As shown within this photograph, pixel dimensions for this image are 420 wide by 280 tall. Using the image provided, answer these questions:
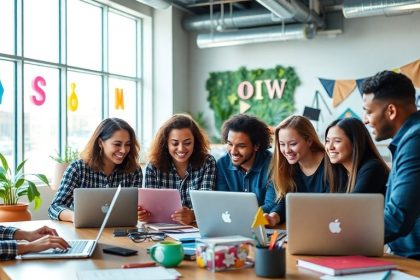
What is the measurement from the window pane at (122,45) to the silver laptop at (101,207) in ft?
14.7

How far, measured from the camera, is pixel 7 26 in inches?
201

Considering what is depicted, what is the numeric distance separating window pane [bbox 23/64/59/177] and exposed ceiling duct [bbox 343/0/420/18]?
3.33 m

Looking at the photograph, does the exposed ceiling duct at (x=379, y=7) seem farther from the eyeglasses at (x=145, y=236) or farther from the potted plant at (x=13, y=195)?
the eyeglasses at (x=145, y=236)

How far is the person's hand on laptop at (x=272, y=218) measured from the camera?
2312mm

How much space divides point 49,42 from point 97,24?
93 cm

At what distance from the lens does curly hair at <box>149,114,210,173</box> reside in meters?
2.98

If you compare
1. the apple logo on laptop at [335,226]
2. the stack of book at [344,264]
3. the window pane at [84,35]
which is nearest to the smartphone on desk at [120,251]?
the stack of book at [344,264]

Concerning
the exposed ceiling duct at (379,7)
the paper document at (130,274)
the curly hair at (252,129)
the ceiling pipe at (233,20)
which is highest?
the ceiling pipe at (233,20)

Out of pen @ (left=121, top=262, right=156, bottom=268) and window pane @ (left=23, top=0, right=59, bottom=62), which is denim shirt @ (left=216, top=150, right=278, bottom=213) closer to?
pen @ (left=121, top=262, right=156, bottom=268)

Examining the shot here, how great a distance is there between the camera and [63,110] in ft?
18.9

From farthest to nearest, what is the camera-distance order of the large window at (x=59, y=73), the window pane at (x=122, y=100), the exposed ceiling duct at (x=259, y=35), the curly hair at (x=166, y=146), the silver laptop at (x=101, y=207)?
the window pane at (x=122, y=100) < the exposed ceiling duct at (x=259, y=35) < the large window at (x=59, y=73) < the curly hair at (x=166, y=146) < the silver laptop at (x=101, y=207)

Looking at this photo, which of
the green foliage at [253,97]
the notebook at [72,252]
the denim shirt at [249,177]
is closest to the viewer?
the notebook at [72,252]

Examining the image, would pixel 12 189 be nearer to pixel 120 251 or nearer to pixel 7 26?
pixel 7 26

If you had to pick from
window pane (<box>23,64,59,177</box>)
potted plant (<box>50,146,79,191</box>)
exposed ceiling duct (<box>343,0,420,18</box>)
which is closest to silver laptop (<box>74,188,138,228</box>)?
potted plant (<box>50,146,79,191</box>)
